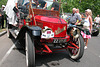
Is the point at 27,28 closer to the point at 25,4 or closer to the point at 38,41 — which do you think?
the point at 38,41

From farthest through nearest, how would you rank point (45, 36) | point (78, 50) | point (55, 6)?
point (55, 6), point (78, 50), point (45, 36)

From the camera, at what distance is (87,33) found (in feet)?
19.1

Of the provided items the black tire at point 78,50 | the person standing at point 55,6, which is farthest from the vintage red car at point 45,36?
the person standing at point 55,6

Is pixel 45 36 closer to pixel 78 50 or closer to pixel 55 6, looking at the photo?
pixel 78 50

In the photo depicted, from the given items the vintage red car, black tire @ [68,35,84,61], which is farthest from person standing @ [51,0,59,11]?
black tire @ [68,35,84,61]

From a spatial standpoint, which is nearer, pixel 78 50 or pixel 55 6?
pixel 78 50

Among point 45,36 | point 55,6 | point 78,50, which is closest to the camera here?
point 45,36

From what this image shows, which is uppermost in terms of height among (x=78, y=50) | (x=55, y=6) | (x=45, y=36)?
(x=55, y=6)

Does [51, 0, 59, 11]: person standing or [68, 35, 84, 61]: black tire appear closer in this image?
[68, 35, 84, 61]: black tire

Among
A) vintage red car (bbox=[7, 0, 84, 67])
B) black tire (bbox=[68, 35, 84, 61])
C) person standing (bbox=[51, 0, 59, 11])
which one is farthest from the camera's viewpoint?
person standing (bbox=[51, 0, 59, 11])

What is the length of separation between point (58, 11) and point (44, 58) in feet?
6.46

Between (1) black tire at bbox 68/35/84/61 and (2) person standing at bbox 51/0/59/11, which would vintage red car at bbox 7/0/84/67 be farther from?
(2) person standing at bbox 51/0/59/11

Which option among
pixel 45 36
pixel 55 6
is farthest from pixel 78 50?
pixel 55 6

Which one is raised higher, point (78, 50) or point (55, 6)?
point (55, 6)
